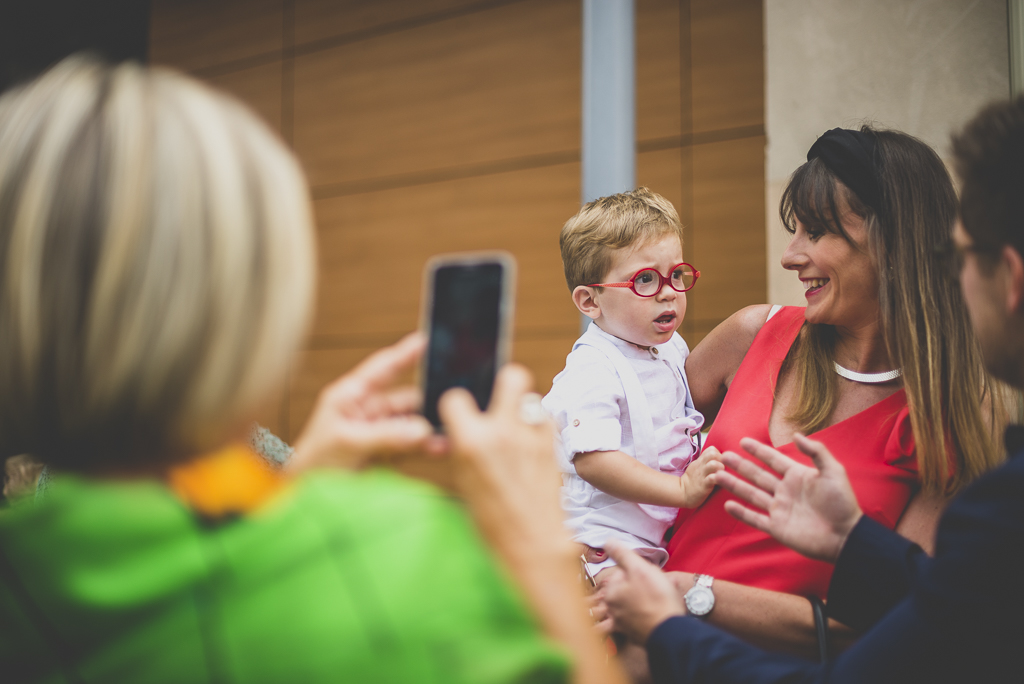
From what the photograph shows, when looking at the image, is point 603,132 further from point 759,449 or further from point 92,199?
point 92,199

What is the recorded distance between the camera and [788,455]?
4.70 feet

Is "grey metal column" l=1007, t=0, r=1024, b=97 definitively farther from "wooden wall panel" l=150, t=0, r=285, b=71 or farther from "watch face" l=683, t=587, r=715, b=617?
"wooden wall panel" l=150, t=0, r=285, b=71

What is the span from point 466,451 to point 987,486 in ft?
1.86

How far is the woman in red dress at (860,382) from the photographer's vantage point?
51.8 inches

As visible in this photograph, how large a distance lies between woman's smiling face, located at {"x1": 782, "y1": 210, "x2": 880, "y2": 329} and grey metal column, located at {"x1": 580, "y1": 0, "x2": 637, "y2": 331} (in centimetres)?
49

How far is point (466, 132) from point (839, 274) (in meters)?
3.20

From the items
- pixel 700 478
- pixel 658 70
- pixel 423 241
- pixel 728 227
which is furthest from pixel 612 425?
pixel 423 241

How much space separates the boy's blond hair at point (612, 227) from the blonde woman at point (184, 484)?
1.11m

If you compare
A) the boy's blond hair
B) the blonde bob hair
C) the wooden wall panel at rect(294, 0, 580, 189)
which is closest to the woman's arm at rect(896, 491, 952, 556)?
the boy's blond hair

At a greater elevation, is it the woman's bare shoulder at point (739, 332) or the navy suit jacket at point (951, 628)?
the woman's bare shoulder at point (739, 332)

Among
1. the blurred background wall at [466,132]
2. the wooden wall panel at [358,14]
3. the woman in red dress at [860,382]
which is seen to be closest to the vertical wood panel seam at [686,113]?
the blurred background wall at [466,132]

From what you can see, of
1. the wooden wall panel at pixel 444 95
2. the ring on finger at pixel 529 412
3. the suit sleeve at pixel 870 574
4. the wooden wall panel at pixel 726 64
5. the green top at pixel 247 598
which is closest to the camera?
the green top at pixel 247 598

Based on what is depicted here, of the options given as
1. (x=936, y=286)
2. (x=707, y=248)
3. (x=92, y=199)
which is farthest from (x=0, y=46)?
(x=936, y=286)

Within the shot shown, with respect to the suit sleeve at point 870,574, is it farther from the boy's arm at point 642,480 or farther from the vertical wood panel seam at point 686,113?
the vertical wood panel seam at point 686,113
